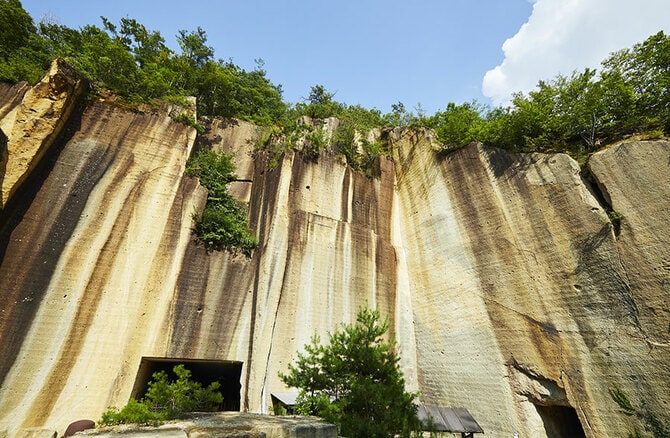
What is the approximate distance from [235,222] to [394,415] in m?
8.73

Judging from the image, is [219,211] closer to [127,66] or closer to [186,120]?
[186,120]

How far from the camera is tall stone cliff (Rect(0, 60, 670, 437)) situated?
838 cm

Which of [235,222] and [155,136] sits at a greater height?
[155,136]

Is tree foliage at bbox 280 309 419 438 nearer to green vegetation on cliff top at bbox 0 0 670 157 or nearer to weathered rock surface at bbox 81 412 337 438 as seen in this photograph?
weathered rock surface at bbox 81 412 337 438

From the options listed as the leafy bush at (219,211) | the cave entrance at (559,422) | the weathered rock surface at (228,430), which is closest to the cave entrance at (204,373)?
the leafy bush at (219,211)

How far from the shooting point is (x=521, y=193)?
11328 mm

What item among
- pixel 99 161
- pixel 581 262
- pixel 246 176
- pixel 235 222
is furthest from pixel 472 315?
pixel 99 161

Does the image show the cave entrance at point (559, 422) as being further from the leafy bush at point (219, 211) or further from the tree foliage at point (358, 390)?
the leafy bush at point (219, 211)

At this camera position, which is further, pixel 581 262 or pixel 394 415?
pixel 581 262

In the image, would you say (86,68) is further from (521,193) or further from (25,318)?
(521,193)

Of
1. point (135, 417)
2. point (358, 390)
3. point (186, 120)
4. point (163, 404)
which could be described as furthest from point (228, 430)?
point (186, 120)

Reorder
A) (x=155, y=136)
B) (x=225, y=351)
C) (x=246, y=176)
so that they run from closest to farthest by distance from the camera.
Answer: (x=225, y=351) → (x=155, y=136) → (x=246, y=176)

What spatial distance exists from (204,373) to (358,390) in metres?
9.47

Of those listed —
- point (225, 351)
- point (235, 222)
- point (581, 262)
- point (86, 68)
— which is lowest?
point (225, 351)
